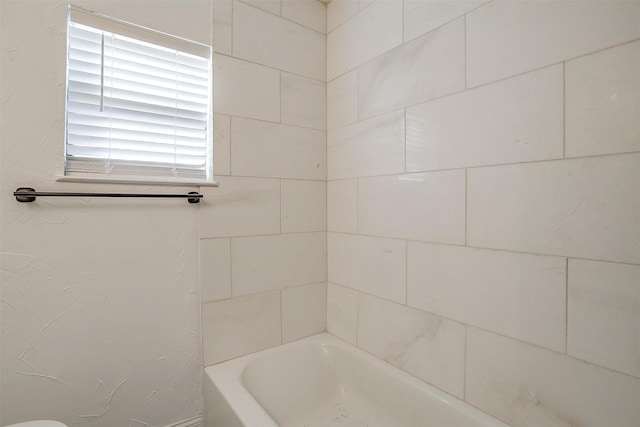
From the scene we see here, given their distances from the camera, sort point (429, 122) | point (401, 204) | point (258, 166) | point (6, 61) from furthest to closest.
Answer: point (258, 166)
point (401, 204)
point (429, 122)
point (6, 61)

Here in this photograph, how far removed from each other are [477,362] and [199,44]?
1.74 m

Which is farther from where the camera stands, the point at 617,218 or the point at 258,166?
the point at 258,166

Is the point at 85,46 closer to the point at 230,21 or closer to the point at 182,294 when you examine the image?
the point at 230,21

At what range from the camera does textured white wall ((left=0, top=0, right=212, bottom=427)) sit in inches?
41.6

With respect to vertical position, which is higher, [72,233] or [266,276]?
[72,233]

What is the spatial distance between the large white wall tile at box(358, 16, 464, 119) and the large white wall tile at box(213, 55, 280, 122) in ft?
1.49

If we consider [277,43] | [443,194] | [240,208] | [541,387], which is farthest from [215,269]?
[541,387]

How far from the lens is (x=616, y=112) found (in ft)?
2.66

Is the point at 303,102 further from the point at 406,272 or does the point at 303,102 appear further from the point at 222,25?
the point at 406,272

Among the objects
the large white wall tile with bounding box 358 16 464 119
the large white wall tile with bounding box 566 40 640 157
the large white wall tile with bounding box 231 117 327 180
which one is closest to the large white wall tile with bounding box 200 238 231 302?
the large white wall tile with bounding box 231 117 327 180

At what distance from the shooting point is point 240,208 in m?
1.50

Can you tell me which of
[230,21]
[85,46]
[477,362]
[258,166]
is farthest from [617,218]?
[85,46]

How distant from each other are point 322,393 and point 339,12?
2.03 meters

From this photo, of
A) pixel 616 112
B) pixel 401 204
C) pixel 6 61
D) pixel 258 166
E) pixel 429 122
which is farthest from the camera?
pixel 258 166
